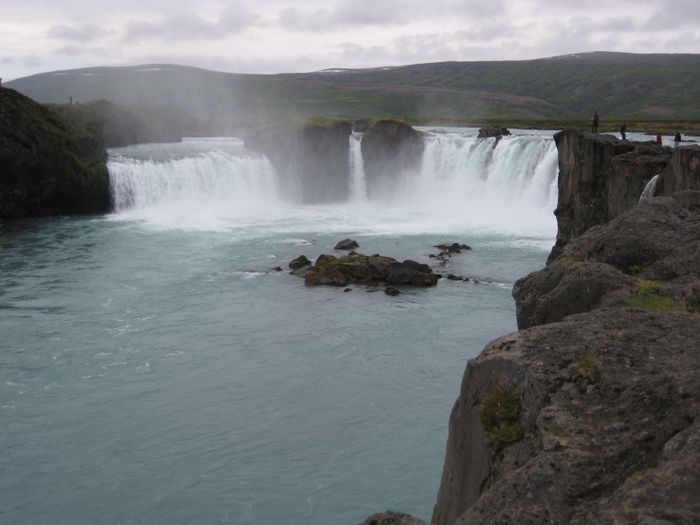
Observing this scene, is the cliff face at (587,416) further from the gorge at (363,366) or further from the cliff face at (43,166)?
the cliff face at (43,166)

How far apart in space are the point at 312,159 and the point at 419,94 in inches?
4385

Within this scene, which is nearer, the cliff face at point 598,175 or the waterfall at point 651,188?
the waterfall at point 651,188

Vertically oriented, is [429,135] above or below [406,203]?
above

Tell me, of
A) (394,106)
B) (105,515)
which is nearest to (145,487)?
(105,515)

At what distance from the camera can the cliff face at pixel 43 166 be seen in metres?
45.9

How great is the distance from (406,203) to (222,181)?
1344 cm

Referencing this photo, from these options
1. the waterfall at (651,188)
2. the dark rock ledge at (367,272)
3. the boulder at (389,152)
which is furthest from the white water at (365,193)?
the waterfall at (651,188)

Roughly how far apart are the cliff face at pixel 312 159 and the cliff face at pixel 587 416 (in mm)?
49389

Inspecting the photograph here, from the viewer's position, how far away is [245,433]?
53.9ft

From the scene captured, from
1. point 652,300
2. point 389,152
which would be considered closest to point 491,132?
point 389,152

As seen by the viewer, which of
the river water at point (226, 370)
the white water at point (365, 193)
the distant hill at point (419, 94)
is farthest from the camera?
the distant hill at point (419, 94)

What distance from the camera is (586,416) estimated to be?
18.6ft

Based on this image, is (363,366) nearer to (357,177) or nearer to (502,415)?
(502,415)

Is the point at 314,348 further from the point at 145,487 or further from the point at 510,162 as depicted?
the point at 510,162
